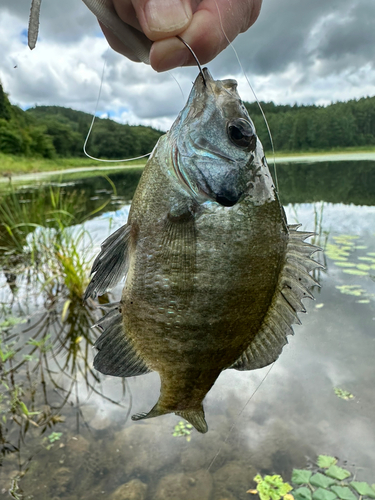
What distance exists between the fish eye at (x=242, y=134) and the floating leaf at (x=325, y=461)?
358cm

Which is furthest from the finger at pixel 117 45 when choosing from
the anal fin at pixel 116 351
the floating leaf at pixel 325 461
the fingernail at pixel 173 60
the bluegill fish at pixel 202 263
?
the floating leaf at pixel 325 461

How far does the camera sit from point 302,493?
3400 mm

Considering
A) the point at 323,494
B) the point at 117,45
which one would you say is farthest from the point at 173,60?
the point at 323,494

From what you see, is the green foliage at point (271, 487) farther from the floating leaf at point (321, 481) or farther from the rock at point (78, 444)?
the rock at point (78, 444)

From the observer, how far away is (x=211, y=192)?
1396 mm

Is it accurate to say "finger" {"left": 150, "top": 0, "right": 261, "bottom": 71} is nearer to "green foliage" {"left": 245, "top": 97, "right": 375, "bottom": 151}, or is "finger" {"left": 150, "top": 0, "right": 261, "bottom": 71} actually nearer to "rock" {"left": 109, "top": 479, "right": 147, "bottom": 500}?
"rock" {"left": 109, "top": 479, "right": 147, "bottom": 500}

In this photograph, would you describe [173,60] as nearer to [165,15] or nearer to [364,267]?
[165,15]

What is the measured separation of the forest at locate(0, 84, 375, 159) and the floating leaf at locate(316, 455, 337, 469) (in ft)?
11.7

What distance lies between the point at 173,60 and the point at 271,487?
3800mm

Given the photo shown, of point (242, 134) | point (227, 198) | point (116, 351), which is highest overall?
Answer: point (242, 134)

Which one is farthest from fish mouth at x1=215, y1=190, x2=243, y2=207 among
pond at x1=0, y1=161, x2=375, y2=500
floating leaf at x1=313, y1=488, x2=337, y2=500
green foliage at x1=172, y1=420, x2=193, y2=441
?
green foliage at x1=172, y1=420, x2=193, y2=441

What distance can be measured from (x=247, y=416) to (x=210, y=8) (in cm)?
426

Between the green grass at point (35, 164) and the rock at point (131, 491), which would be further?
the green grass at point (35, 164)

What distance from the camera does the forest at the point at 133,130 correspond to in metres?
4.24
